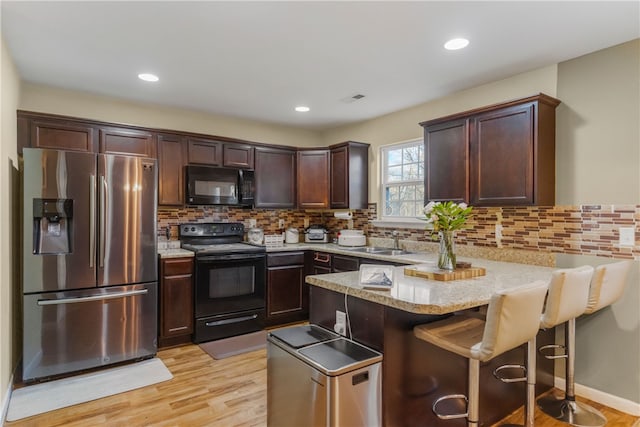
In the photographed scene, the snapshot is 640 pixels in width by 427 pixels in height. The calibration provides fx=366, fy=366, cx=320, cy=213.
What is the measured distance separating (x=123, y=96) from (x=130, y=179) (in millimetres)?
1101

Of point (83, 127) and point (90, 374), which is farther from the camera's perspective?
point (83, 127)

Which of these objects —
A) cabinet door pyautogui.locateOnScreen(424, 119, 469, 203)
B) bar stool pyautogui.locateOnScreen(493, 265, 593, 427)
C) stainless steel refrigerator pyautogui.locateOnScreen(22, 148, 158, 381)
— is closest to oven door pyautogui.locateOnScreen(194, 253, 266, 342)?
stainless steel refrigerator pyautogui.locateOnScreen(22, 148, 158, 381)

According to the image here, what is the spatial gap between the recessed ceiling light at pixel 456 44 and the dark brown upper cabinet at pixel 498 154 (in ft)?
1.97

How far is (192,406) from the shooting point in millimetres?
2488

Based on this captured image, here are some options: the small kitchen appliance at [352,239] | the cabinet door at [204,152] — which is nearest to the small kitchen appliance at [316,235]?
the small kitchen appliance at [352,239]

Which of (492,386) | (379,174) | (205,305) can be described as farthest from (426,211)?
(205,305)

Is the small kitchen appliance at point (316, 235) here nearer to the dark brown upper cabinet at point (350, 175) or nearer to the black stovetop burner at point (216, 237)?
the dark brown upper cabinet at point (350, 175)

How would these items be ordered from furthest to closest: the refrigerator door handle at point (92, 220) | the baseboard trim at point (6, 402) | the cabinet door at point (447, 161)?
the cabinet door at point (447, 161)
the refrigerator door handle at point (92, 220)
the baseboard trim at point (6, 402)

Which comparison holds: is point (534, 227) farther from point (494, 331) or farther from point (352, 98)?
point (352, 98)

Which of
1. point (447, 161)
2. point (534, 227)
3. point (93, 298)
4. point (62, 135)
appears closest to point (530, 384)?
point (534, 227)

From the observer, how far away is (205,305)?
371 cm

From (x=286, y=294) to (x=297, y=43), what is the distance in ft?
9.02

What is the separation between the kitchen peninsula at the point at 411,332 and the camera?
1.72 meters

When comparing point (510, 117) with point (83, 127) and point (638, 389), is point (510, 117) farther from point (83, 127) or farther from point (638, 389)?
point (83, 127)
